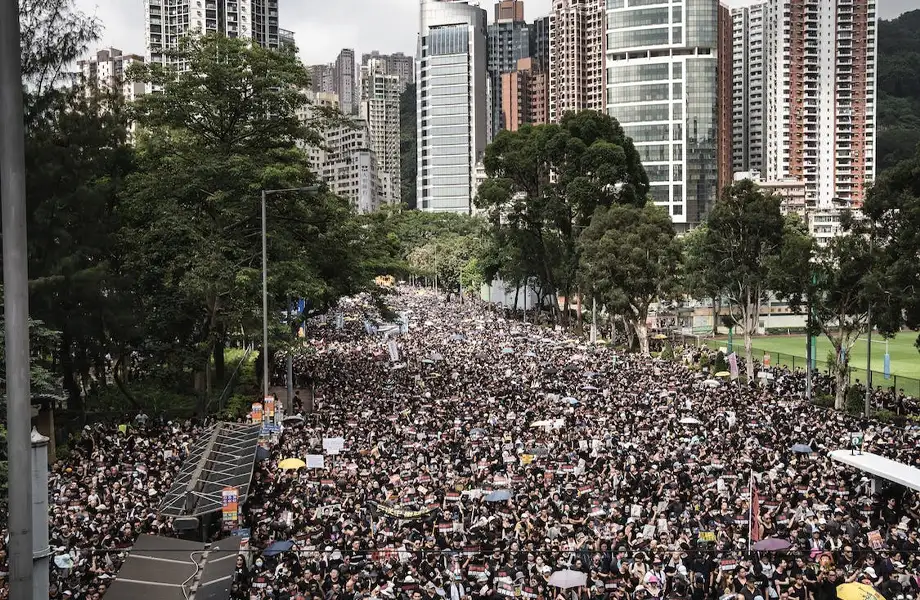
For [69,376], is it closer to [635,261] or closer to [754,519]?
[754,519]

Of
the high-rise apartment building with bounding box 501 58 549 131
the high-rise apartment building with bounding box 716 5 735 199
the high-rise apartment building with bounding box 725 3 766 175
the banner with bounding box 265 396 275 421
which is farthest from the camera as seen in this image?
the high-rise apartment building with bounding box 501 58 549 131

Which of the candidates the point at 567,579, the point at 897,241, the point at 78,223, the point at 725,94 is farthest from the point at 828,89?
the point at 567,579

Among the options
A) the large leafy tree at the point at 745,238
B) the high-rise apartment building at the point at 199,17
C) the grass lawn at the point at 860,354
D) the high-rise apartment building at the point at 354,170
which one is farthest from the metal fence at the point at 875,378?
the high-rise apartment building at the point at 354,170

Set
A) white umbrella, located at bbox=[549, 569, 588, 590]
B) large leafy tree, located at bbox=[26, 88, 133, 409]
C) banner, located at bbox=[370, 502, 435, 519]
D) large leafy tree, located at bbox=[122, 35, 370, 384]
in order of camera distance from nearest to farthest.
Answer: white umbrella, located at bbox=[549, 569, 588, 590] < banner, located at bbox=[370, 502, 435, 519] < large leafy tree, located at bbox=[26, 88, 133, 409] < large leafy tree, located at bbox=[122, 35, 370, 384]

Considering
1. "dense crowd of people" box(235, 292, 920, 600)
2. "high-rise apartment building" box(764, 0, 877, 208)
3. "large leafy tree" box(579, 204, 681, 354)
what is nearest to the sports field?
"large leafy tree" box(579, 204, 681, 354)

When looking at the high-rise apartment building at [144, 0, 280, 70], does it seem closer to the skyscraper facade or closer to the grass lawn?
the grass lawn

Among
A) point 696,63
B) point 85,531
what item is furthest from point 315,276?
point 696,63

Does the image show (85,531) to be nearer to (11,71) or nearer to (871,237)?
(11,71)
